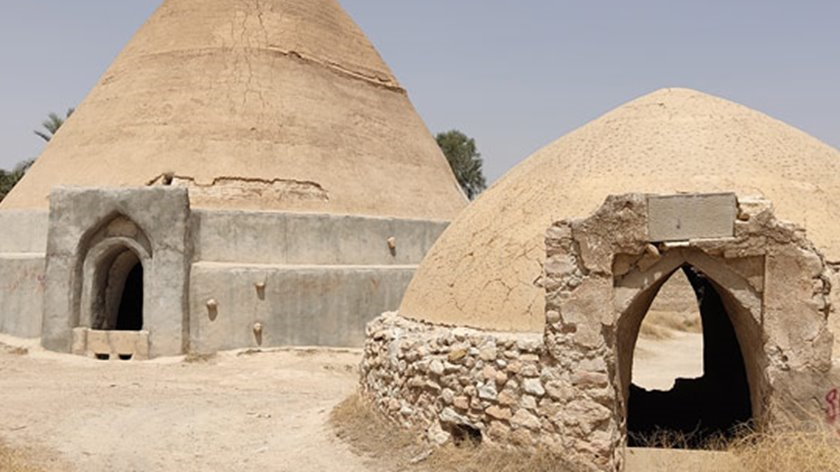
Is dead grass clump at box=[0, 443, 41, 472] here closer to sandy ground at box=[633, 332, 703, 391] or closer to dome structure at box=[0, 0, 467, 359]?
dome structure at box=[0, 0, 467, 359]

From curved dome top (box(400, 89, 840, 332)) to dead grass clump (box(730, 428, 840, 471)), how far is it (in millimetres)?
1721

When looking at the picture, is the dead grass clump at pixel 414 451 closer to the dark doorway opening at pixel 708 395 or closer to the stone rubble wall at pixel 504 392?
the stone rubble wall at pixel 504 392

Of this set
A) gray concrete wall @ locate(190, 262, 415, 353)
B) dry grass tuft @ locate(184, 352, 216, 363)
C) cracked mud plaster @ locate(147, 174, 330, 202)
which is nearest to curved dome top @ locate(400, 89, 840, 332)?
dry grass tuft @ locate(184, 352, 216, 363)

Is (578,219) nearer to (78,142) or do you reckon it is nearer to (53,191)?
(53,191)

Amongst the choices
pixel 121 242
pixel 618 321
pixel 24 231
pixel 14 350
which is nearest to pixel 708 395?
pixel 618 321

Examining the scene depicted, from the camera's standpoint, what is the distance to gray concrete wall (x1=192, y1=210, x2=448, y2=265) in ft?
51.5

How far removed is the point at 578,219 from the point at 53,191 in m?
12.2

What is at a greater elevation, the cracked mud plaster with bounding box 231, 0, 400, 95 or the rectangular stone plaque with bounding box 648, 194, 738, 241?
the cracked mud plaster with bounding box 231, 0, 400, 95

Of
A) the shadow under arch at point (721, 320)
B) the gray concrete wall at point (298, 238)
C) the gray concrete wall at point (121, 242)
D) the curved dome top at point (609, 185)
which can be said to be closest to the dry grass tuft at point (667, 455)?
the shadow under arch at point (721, 320)

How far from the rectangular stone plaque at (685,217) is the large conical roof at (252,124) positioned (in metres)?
11.8

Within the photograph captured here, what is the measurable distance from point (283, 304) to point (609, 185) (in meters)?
9.00

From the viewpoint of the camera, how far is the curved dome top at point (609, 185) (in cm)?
745

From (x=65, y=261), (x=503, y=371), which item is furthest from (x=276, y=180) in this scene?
(x=503, y=371)

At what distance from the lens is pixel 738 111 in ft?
29.1
